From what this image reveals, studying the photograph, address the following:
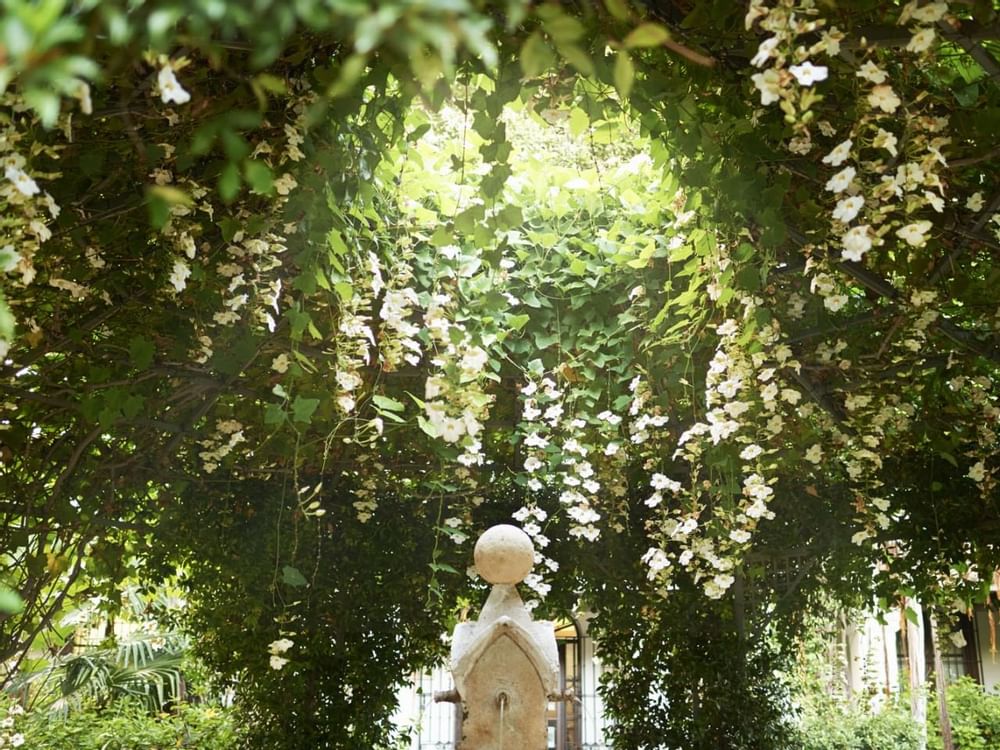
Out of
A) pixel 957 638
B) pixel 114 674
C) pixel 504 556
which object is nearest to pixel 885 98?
pixel 504 556

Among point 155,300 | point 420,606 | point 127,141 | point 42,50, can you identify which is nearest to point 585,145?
point 420,606

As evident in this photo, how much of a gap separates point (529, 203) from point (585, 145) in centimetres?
130

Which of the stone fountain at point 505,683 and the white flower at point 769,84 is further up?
the white flower at point 769,84

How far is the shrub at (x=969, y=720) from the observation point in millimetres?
8250

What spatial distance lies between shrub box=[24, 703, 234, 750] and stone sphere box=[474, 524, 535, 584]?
2.30 metres

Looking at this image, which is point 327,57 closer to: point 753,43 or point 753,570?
point 753,43

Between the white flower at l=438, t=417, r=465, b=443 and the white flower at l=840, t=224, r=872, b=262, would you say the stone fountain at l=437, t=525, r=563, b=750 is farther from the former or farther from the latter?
the white flower at l=840, t=224, r=872, b=262

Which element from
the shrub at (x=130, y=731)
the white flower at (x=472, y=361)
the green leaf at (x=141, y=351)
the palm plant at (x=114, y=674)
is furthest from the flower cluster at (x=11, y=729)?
the white flower at (x=472, y=361)

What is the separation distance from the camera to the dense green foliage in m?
1.78

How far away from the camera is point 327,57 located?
2268 millimetres

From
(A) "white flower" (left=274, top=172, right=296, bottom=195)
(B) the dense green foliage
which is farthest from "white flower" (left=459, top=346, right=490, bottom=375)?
(A) "white flower" (left=274, top=172, right=296, bottom=195)

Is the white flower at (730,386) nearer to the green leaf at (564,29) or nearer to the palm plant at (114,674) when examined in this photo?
the green leaf at (564,29)

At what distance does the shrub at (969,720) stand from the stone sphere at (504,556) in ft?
21.7

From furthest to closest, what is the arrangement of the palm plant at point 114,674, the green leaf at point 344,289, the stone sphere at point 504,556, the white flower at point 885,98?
the palm plant at point 114,674 < the stone sphere at point 504,556 < the green leaf at point 344,289 < the white flower at point 885,98
